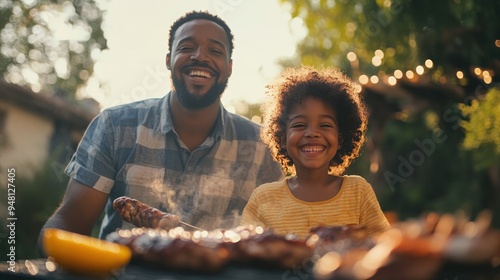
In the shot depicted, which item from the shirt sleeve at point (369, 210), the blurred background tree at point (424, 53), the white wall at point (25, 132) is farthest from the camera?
the white wall at point (25, 132)

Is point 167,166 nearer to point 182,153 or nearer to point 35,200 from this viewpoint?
point 182,153

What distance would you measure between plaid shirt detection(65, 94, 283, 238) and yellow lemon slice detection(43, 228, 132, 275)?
223 centimetres

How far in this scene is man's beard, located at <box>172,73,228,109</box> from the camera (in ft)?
14.2

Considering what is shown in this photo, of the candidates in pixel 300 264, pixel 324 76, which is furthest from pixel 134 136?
pixel 300 264

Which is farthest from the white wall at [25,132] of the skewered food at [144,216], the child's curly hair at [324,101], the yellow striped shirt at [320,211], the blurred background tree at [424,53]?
the skewered food at [144,216]

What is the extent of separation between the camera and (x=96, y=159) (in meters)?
4.16

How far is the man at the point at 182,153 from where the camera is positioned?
4.14 meters

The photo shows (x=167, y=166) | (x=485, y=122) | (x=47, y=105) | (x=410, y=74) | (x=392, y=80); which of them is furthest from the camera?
(x=47, y=105)

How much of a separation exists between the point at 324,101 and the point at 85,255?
1.75 m

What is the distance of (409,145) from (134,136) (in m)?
15.4

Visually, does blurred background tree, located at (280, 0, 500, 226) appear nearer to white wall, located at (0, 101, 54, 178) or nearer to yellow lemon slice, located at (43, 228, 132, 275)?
yellow lemon slice, located at (43, 228, 132, 275)

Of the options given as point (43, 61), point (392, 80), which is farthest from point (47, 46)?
point (392, 80)

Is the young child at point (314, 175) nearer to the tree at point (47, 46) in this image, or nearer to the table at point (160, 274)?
the table at point (160, 274)

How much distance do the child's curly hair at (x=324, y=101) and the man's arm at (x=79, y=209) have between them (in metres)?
1.01
